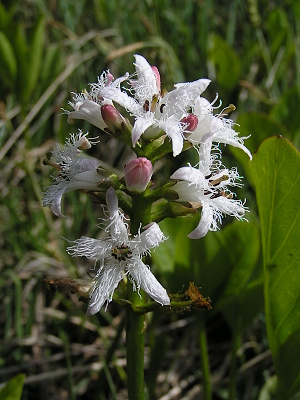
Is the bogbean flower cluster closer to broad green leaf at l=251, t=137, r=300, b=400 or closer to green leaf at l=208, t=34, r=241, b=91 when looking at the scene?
broad green leaf at l=251, t=137, r=300, b=400

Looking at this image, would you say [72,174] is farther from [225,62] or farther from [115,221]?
[225,62]

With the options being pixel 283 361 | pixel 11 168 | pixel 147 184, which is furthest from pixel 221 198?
pixel 11 168

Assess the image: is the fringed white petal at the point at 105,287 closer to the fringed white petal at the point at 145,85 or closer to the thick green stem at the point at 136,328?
the thick green stem at the point at 136,328

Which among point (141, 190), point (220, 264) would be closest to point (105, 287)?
point (141, 190)

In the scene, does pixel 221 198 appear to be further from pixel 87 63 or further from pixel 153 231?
pixel 87 63

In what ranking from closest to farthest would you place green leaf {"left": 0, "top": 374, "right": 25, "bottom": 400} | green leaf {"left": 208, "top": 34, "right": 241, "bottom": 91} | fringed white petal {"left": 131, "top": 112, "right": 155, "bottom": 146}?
fringed white petal {"left": 131, "top": 112, "right": 155, "bottom": 146}
green leaf {"left": 0, "top": 374, "right": 25, "bottom": 400}
green leaf {"left": 208, "top": 34, "right": 241, "bottom": 91}

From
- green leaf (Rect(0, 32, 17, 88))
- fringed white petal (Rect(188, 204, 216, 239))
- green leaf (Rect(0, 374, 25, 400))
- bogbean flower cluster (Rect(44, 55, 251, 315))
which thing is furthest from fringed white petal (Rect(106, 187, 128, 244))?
green leaf (Rect(0, 32, 17, 88))

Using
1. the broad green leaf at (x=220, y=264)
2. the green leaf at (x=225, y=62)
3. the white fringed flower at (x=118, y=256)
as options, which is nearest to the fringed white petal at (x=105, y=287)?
the white fringed flower at (x=118, y=256)
